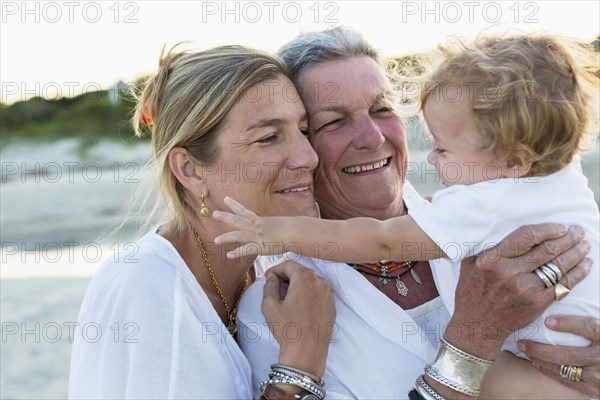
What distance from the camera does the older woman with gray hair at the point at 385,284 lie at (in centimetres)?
252

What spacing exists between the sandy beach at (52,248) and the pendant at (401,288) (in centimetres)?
96

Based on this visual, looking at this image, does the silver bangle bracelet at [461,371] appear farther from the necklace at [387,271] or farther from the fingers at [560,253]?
the necklace at [387,271]

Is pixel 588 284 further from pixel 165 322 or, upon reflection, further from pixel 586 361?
pixel 165 322

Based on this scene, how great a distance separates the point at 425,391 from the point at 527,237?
568 mm

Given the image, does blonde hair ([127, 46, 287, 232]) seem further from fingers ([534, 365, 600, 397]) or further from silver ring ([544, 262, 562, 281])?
fingers ([534, 365, 600, 397])

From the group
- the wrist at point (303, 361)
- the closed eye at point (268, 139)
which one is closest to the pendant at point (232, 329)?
the wrist at point (303, 361)

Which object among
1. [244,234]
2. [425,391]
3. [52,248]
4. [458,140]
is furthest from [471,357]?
[52,248]

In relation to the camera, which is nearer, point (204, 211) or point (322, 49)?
point (204, 211)

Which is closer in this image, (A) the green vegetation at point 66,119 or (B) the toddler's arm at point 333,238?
(B) the toddler's arm at point 333,238

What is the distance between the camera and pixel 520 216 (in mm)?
2502

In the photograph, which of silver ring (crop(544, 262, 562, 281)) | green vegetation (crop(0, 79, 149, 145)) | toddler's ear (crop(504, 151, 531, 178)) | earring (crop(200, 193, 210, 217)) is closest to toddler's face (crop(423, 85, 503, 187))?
toddler's ear (crop(504, 151, 531, 178))

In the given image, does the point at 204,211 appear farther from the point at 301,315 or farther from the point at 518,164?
the point at 518,164

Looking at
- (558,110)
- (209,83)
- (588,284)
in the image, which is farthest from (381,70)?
(588,284)

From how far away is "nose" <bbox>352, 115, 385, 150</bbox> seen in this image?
10.1 ft
